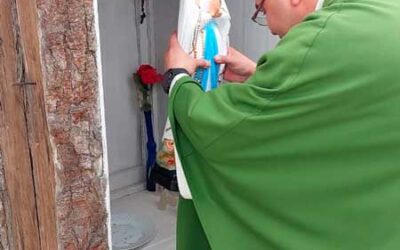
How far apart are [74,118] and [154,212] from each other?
193 centimetres

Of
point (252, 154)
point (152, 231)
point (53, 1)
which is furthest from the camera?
point (152, 231)

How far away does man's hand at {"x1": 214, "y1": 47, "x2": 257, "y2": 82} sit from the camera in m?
1.22

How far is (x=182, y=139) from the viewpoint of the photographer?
1.04m

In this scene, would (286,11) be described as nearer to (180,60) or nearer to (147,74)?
(180,60)

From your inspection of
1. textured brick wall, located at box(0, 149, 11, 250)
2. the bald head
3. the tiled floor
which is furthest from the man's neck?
the tiled floor

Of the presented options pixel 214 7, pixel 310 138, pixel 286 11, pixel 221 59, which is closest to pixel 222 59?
pixel 221 59

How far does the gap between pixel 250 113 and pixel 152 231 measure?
1.75m

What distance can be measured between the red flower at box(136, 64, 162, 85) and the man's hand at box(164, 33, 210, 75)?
1.61 meters

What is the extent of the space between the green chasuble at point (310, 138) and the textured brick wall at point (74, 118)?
7.0 inches

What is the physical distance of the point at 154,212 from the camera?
2.78 m

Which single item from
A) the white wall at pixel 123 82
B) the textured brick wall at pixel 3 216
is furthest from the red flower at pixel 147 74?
the textured brick wall at pixel 3 216

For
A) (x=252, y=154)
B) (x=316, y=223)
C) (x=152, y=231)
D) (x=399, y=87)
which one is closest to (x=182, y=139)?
(x=252, y=154)

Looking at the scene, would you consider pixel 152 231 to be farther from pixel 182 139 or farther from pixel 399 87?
pixel 399 87

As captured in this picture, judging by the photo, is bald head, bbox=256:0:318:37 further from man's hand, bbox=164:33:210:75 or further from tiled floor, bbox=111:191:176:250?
tiled floor, bbox=111:191:176:250
